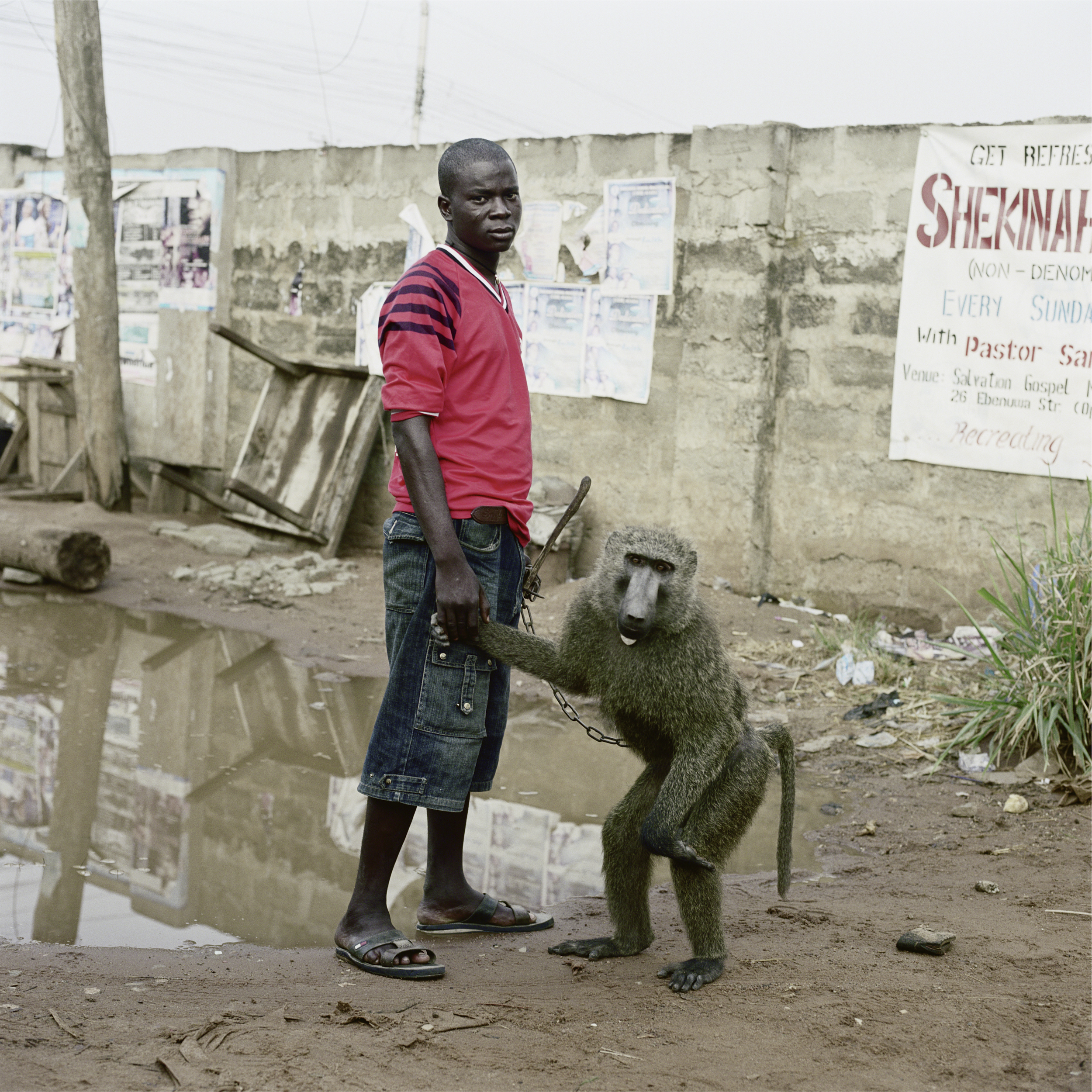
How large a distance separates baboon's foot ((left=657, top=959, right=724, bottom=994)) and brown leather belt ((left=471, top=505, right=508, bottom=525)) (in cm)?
121

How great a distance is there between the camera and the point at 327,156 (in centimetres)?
893

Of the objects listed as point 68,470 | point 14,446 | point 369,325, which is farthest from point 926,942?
point 14,446

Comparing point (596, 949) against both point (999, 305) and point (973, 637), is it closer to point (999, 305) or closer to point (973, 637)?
point (973, 637)

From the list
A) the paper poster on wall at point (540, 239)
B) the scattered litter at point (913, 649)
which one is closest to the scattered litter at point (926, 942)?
the scattered litter at point (913, 649)

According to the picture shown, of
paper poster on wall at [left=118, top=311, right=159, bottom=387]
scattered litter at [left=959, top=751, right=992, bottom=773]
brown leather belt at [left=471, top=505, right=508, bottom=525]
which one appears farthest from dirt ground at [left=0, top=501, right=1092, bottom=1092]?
paper poster on wall at [left=118, top=311, right=159, bottom=387]

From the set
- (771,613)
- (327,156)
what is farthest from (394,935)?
(327,156)

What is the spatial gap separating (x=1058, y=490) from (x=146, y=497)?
7.53m

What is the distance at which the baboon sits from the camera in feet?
9.06

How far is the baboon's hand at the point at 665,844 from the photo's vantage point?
9.01 ft

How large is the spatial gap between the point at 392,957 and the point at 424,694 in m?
0.66

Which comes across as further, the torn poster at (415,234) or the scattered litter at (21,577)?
the torn poster at (415,234)

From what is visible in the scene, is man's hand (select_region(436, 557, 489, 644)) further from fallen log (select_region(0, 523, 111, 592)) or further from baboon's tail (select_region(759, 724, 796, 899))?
fallen log (select_region(0, 523, 111, 592))

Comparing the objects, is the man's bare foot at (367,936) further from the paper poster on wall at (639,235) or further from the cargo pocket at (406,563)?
the paper poster on wall at (639,235)

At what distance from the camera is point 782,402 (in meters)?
7.14
